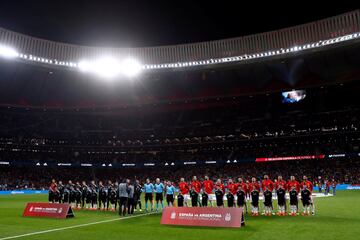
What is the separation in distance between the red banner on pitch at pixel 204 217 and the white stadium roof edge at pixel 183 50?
27.1m

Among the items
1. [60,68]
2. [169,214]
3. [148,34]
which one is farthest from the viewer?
[60,68]

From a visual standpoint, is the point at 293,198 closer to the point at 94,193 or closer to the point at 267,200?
the point at 267,200

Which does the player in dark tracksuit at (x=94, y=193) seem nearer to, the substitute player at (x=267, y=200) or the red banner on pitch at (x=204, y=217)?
the red banner on pitch at (x=204, y=217)

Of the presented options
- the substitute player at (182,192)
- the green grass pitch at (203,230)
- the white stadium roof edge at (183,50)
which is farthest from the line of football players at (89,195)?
the white stadium roof edge at (183,50)

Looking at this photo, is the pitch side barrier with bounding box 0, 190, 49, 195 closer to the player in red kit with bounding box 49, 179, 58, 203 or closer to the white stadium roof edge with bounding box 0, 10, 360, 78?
the white stadium roof edge with bounding box 0, 10, 360, 78

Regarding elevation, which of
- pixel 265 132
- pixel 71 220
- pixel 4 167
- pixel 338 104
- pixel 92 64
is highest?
pixel 92 64

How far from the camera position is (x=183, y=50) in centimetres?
4522

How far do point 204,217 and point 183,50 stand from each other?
3348cm

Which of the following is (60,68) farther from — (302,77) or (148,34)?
(302,77)

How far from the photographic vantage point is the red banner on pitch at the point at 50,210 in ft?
60.5

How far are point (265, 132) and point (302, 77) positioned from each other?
40.4ft

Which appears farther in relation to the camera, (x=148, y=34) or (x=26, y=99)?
(x=26, y=99)

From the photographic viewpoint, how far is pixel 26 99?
5019cm

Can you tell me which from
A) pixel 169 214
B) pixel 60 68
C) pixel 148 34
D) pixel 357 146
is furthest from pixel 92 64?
pixel 357 146
